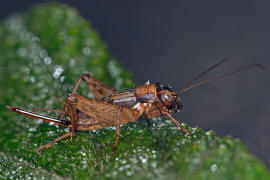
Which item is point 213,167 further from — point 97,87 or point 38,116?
point 97,87

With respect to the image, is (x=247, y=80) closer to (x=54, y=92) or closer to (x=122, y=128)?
(x=122, y=128)

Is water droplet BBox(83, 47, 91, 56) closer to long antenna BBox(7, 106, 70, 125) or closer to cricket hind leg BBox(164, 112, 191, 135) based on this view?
long antenna BBox(7, 106, 70, 125)

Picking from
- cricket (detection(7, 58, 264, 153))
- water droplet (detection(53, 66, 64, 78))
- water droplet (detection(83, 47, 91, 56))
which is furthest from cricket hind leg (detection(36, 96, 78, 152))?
water droplet (detection(83, 47, 91, 56))

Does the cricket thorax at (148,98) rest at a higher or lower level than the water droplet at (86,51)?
lower

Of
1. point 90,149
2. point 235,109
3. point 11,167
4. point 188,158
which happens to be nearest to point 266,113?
point 235,109


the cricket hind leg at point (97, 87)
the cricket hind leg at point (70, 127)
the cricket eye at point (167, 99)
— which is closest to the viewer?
the cricket hind leg at point (70, 127)

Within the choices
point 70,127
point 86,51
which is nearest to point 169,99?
point 70,127

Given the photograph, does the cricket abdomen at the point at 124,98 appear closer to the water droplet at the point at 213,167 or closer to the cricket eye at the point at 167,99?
the cricket eye at the point at 167,99

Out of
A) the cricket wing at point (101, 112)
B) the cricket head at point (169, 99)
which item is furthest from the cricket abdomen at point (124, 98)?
the cricket head at point (169, 99)
